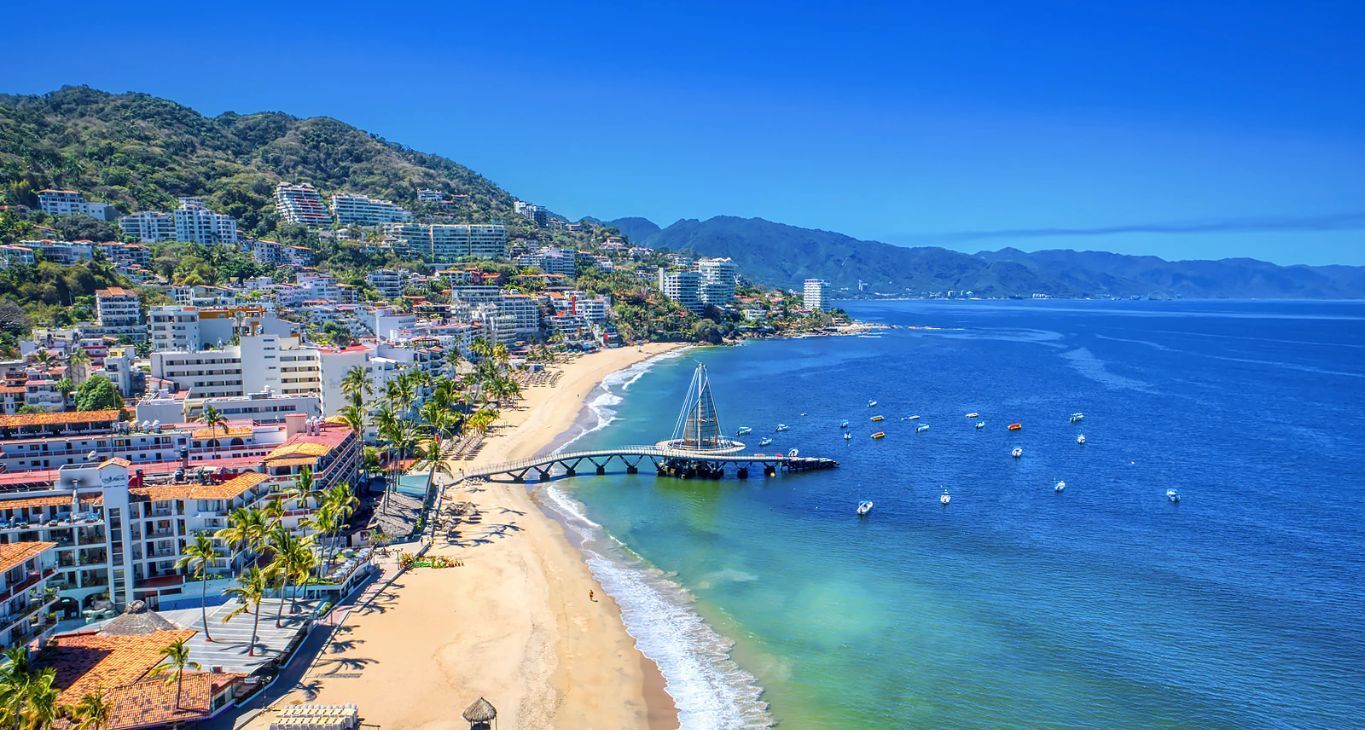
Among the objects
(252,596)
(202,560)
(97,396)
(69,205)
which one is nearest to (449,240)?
(69,205)

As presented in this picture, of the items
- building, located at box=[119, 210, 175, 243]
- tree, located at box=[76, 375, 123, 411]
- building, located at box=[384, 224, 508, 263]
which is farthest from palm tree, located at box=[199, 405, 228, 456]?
building, located at box=[384, 224, 508, 263]

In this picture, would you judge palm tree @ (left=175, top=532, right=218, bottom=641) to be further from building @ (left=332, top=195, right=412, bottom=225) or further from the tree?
building @ (left=332, top=195, right=412, bottom=225)

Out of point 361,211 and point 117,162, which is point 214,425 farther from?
point 361,211

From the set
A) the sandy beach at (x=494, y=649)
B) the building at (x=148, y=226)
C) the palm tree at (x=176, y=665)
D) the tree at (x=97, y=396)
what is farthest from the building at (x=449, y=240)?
the palm tree at (x=176, y=665)

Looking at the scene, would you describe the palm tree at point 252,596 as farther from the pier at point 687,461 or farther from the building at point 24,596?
the pier at point 687,461

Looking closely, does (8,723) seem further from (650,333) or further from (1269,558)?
(650,333)

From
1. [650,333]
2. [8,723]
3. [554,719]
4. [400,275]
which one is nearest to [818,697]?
[554,719]
